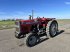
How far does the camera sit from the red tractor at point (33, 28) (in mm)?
9242

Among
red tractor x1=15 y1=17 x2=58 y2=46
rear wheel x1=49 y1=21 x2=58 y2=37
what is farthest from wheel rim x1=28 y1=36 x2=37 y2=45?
rear wheel x1=49 y1=21 x2=58 y2=37

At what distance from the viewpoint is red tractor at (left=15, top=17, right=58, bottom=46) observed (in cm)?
924

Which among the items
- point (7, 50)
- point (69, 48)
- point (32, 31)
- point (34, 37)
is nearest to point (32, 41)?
point (34, 37)

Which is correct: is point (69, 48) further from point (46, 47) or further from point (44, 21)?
point (44, 21)

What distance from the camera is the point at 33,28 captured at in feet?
33.3

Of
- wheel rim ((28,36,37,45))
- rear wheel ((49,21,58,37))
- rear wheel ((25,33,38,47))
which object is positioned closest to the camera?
rear wheel ((25,33,38,47))

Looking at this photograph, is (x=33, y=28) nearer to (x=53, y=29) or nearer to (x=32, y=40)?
(x=32, y=40)

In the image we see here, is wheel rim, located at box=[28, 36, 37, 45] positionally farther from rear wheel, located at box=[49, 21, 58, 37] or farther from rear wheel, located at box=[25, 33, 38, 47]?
rear wheel, located at box=[49, 21, 58, 37]

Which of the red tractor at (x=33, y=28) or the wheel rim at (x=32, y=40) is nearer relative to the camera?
the wheel rim at (x=32, y=40)

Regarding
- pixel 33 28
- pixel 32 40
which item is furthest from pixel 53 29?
pixel 32 40

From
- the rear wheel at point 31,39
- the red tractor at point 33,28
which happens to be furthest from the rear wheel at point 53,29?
the rear wheel at point 31,39

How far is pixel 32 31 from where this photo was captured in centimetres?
1001

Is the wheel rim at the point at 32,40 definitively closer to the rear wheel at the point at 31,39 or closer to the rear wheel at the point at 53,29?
the rear wheel at the point at 31,39

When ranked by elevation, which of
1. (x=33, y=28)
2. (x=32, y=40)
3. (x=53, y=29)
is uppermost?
(x=33, y=28)
